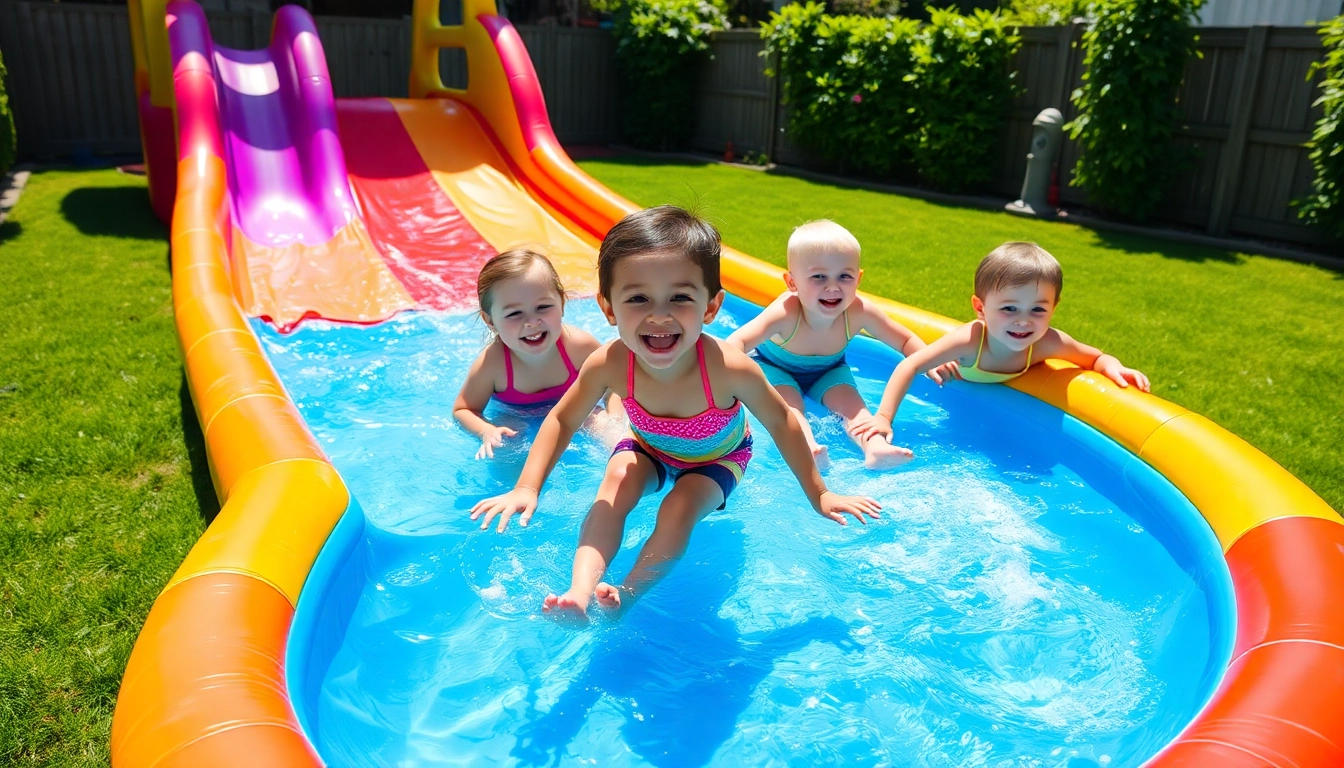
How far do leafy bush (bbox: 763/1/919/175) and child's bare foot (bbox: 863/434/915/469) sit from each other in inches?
316

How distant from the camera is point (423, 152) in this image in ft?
23.7

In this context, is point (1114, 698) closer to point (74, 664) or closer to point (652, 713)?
point (652, 713)

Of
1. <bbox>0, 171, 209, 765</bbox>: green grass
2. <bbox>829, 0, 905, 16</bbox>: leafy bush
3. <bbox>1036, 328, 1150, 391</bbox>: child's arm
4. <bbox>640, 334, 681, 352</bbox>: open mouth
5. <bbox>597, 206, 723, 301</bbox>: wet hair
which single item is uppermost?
<bbox>829, 0, 905, 16</bbox>: leafy bush

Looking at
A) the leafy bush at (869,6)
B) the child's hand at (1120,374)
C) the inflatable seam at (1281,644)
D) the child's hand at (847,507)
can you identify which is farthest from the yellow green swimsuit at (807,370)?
→ the leafy bush at (869,6)

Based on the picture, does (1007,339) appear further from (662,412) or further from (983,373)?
(662,412)

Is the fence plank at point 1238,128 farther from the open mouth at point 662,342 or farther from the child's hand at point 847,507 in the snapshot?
the open mouth at point 662,342

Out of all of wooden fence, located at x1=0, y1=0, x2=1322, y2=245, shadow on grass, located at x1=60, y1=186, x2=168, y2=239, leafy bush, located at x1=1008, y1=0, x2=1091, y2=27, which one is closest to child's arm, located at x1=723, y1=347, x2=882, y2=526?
shadow on grass, located at x1=60, y1=186, x2=168, y2=239

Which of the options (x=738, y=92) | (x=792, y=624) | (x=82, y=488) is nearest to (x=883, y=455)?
(x=792, y=624)

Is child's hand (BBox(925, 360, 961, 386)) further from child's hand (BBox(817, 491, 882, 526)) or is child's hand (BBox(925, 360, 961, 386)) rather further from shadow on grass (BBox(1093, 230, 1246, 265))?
shadow on grass (BBox(1093, 230, 1246, 265))

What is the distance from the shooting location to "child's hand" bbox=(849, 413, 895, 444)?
3.52 meters

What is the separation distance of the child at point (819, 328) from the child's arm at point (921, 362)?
0.30 ft

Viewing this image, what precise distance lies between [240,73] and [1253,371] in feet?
23.5

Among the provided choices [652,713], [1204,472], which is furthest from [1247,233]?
[652,713]

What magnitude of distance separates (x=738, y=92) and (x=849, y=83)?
8.72 feet
